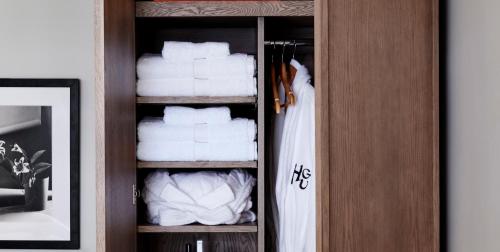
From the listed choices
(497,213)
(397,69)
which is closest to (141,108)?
(397,69)

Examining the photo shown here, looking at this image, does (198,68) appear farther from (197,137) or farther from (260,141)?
(260,141)

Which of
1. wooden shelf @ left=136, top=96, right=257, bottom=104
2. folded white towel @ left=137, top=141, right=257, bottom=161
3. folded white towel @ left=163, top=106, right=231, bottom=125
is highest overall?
wooden shelf @ left=136, top=96, right=257, bottom=104

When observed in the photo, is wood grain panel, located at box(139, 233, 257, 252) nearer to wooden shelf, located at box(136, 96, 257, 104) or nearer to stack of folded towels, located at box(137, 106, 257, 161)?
stack of folded towels, located at box(137, 106, 257, 161)

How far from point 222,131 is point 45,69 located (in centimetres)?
85

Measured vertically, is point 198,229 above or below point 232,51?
below

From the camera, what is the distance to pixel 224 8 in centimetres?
224

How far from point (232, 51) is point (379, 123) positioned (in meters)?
1.00

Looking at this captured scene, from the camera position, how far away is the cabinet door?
1799 millimetres

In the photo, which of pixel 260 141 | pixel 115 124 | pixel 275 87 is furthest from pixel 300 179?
pixel 115 124

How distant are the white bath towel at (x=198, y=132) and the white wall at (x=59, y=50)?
1.23 feet

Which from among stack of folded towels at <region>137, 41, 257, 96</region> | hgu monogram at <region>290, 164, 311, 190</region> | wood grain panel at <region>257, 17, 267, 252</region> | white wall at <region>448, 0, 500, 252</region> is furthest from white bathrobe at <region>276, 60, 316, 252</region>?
white wall at <region>448, 0, 500, 252</region>

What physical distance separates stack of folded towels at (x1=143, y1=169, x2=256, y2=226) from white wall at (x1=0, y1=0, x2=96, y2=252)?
36cm

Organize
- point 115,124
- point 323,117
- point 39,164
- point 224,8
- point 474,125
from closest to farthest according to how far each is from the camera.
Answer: point 474,125, point 323,117, point 115,124, point 224,8, point 39,164

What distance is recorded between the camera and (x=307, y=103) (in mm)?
2322
